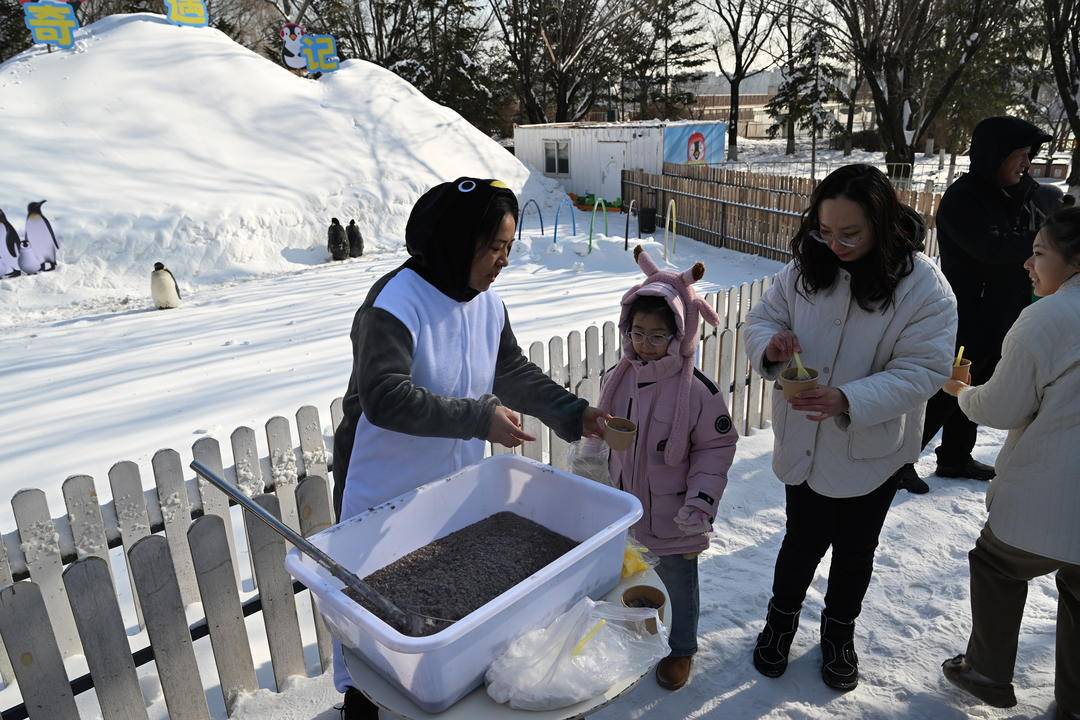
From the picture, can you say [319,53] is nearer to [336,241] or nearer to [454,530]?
[336,241]

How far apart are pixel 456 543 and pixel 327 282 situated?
33.2ft

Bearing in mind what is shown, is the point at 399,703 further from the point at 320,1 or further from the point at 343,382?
the point at 320,1

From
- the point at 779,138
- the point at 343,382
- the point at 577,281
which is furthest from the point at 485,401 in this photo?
the point at 779,138

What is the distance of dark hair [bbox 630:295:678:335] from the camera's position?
2.37 meters

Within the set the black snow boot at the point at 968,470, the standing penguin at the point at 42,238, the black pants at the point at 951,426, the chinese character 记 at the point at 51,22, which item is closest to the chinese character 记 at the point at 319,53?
the chinese character 记 at the point at 51,22

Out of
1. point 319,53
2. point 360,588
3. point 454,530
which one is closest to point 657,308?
point 454,530

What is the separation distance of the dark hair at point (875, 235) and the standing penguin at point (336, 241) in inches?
468

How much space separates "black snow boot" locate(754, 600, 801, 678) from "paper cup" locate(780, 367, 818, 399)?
3.51 feet

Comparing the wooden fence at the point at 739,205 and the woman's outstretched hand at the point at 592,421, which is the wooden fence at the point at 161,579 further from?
the wooden fence at the point at 739,205

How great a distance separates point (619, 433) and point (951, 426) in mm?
3272

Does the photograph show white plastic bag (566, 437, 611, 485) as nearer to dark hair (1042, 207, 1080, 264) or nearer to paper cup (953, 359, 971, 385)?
paper cup (953, 359, 971, 385)

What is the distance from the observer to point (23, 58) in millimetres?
15602

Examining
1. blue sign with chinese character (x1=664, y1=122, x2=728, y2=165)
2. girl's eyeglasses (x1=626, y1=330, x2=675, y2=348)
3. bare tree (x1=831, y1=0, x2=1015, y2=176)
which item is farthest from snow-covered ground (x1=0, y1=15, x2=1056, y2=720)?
bare tree (x1=831, y1=0, x2=1015, y2=176)

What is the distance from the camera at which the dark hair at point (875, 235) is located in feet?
7.12
